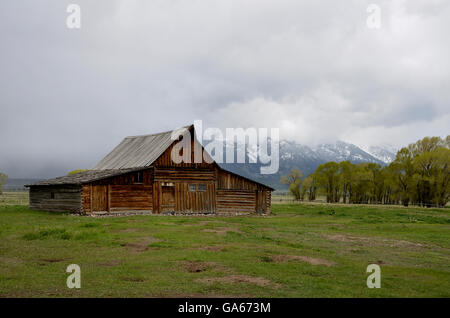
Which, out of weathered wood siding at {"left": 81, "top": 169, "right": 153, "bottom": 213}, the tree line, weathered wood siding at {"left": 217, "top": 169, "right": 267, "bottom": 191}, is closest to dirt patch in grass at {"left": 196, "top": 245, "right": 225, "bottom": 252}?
weathered wood siding at {"left": 81, "top": 169, "right": 153, "bottom": 213}

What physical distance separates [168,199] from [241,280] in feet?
90.7

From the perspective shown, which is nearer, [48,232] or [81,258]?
[81,258]

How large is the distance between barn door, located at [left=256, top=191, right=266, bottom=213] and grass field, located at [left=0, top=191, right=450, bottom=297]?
20.1 metres

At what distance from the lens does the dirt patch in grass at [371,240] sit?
2015 centimetres

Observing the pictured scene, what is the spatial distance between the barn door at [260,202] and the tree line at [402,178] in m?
37.1

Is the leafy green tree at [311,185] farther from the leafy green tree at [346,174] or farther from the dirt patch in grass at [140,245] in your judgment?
the dirt patch in grass at [140,245]

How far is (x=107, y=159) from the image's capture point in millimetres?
48562

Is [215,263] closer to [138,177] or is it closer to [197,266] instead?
[197,266]

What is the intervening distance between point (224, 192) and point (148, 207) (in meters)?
8.63

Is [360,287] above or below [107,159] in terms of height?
below

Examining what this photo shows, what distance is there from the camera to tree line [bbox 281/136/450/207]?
66188 mm

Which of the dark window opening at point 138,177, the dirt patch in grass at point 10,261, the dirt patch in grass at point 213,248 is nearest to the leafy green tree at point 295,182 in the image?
the dark window opening at point 138,177
